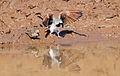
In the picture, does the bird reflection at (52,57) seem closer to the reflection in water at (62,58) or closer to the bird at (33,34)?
the reflection in water at (62,58)

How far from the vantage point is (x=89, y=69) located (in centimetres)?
657

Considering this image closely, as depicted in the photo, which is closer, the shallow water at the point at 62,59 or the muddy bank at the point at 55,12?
the shallow water at the point at 62,59

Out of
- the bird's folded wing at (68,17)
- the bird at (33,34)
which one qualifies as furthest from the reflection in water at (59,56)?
the bird's folded wing at (68,17)

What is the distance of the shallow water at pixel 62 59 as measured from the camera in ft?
21.3

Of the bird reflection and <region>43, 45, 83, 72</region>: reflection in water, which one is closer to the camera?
<region>43, 45, 83, 72</region>: reflection in water

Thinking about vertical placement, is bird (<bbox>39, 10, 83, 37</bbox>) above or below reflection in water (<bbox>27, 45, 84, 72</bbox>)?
above

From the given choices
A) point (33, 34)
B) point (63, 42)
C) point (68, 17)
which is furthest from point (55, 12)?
point (68, 17)

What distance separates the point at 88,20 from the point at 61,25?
28.2 inches

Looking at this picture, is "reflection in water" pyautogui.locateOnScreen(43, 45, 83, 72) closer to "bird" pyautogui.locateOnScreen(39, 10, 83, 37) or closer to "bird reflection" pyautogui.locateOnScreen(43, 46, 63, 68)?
"bird reflection" pyautogui.locateOnScreen(43, 46, 63, 68)

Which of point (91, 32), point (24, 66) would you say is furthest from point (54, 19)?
point (24, 66)

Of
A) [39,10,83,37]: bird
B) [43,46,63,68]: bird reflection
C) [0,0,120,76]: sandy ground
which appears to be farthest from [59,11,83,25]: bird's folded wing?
[43,46,63,68]: bird reflection

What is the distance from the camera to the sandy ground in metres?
6.70

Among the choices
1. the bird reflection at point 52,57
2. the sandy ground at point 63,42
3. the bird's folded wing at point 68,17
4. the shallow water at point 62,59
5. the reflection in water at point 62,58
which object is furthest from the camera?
the bird's folded wing at point 68,17

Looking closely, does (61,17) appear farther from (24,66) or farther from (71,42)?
(24,66)
